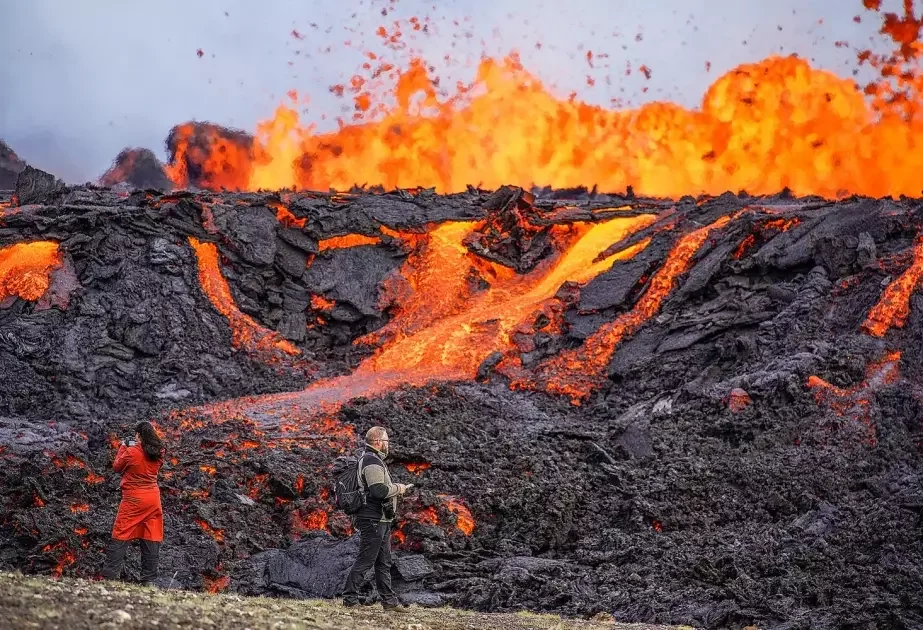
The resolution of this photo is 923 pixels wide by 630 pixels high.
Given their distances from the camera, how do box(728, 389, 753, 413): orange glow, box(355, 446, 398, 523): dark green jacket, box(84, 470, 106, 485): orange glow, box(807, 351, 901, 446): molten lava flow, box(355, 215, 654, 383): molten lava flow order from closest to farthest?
box(355, 446, 398, 523): dark green jacket → box(84, 470, 106, 485): orange glow → box(807, 351, 901, 446): molten lava flow → box(728, 389, 753, 413): orange glow → box(355, 215, 654, 383): molten lava flow

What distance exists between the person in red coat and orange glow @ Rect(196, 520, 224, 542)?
15.1 ft

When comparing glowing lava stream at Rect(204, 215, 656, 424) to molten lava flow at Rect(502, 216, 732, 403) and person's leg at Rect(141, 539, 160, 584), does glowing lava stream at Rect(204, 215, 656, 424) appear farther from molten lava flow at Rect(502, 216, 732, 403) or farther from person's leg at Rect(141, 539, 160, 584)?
person's leg at Rect(141, 539, 160, 584)

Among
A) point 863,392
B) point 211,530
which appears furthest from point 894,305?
point 211,530

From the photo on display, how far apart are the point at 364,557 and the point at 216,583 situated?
4729 millimetres

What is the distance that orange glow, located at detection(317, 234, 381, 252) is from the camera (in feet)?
104

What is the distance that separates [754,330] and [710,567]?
35.5 feet

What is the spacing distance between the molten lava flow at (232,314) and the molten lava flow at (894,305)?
47.0ft

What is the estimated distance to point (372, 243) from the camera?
105ft

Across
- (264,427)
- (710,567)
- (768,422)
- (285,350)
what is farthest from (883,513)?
(285,350)

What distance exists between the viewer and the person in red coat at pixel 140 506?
12141mm

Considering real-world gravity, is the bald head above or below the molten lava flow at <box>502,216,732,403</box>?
below

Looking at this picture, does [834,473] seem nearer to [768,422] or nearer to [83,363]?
[768,422]

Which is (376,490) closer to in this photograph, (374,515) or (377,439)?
(374,515)

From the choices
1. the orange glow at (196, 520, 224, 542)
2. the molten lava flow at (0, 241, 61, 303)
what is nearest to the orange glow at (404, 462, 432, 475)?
the orange glow at (196, 520, 224, 542)
